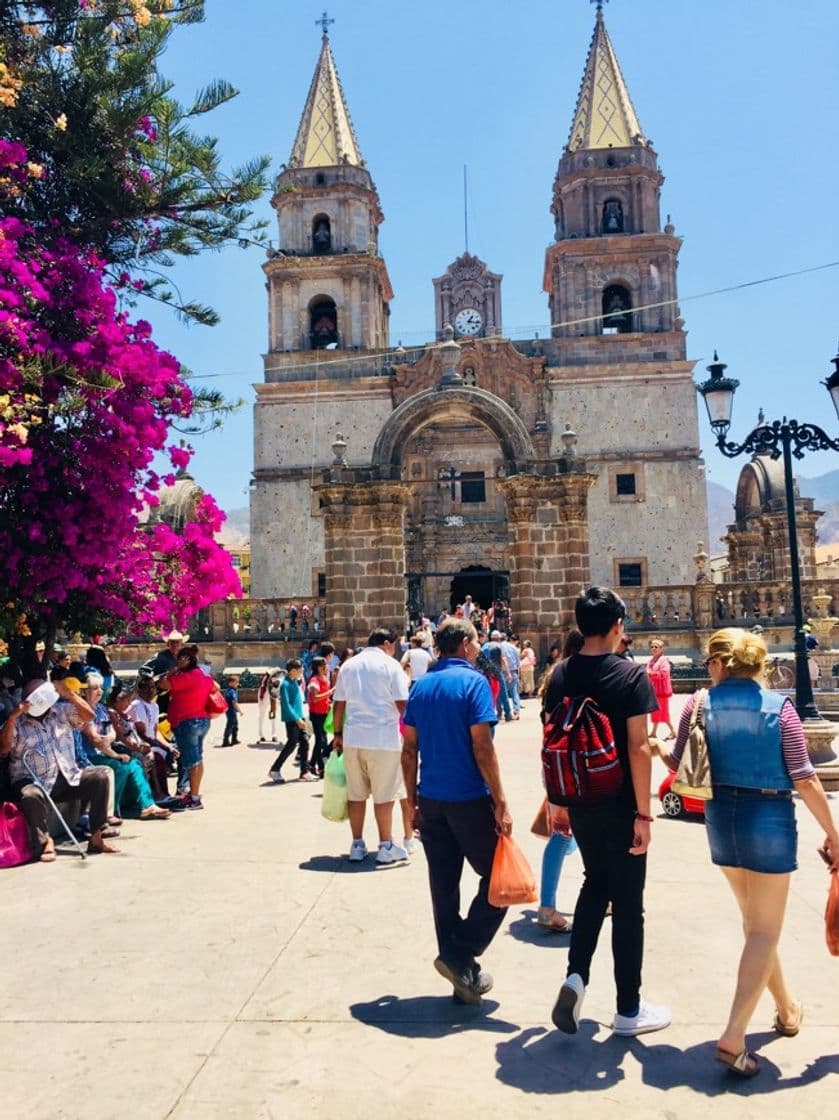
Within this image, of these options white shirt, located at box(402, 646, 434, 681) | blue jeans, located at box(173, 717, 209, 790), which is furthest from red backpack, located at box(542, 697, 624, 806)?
white shirt, located at box(402, 646, 434, 681)

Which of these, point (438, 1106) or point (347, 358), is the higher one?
point (347, 358)

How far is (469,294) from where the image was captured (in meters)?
70.9

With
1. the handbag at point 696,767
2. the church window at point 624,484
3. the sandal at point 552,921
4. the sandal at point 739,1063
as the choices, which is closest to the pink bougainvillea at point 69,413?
the sandal at point 552,921

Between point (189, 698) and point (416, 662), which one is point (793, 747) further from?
point (416, 662)

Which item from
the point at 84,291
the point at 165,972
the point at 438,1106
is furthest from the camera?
the point at 84,291

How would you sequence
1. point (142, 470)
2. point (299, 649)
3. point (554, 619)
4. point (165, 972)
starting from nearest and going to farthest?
point (165, 972), point (142, 470), point (554, 619), point (299, 649)

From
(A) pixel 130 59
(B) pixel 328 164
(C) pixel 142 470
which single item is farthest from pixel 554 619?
(B) pixel 328 164

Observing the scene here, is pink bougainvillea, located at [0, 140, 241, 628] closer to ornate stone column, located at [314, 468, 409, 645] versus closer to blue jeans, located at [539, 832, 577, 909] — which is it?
blue jeans, located at [539, 832, 577, 909]

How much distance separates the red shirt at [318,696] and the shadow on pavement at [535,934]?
5035mm

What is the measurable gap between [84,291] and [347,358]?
31162 mm

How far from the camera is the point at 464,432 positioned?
125ft

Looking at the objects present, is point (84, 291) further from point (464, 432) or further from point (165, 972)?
point (464, 432)

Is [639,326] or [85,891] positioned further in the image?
[639,326]

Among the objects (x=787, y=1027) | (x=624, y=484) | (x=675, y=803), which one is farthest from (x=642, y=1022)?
(x=624, y=484)
